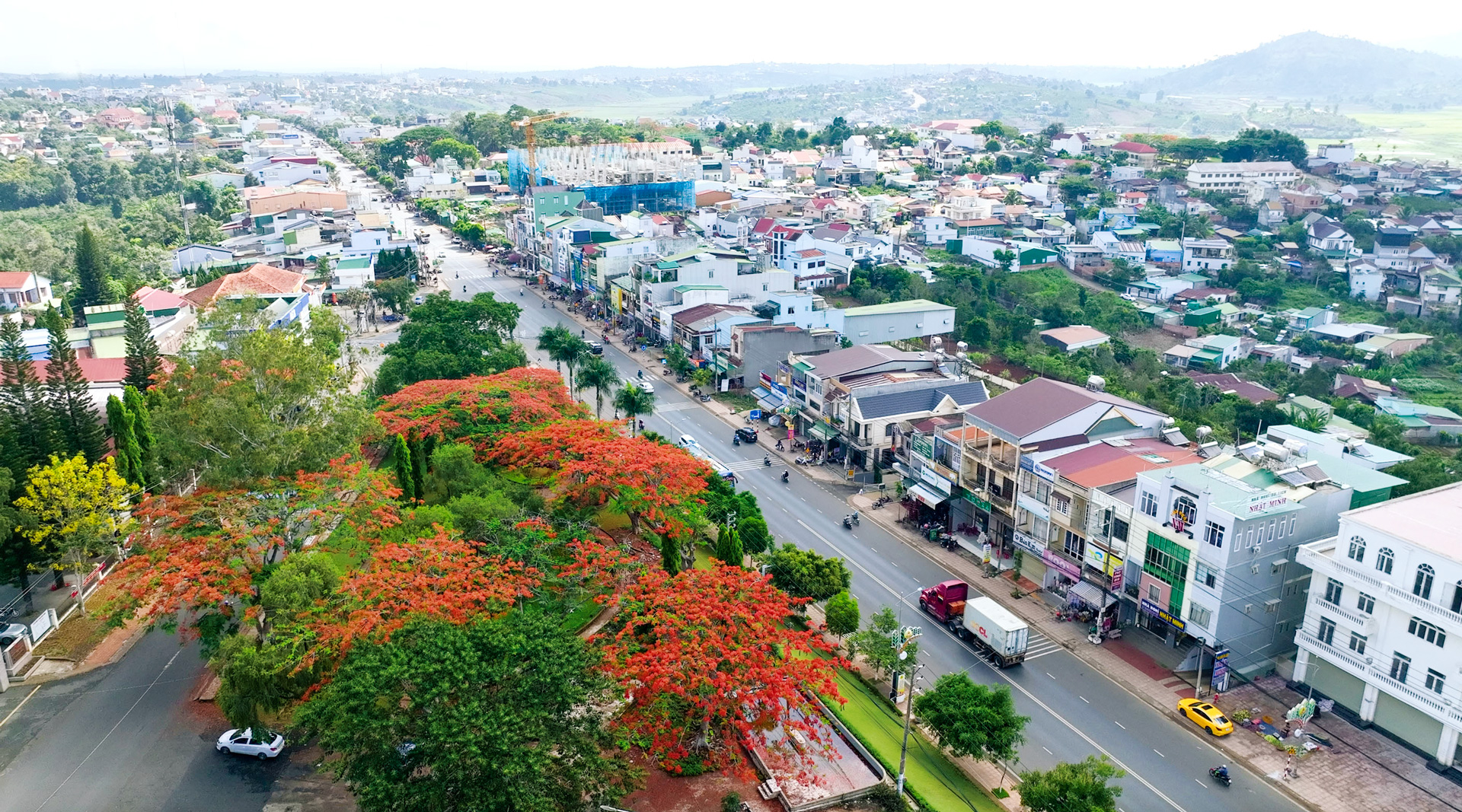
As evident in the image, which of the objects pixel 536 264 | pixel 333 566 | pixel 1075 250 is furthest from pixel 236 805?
pixel 1075 250

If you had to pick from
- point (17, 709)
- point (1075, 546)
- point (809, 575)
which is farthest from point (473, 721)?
point (1075, 546)

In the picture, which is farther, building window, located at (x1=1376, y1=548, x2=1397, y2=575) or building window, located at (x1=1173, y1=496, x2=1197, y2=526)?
building window, located at (x1=1173, y1=496, x2=1197, y2=526)

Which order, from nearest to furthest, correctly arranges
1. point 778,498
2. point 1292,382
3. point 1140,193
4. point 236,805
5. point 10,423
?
point 236,805
point 10,423
point 778,498
point 1292,382
point 1140,193

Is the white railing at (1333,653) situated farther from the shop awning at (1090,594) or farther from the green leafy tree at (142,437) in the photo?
the green leafy tree at (142,437)

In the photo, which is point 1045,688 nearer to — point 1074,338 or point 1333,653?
point 1333,653

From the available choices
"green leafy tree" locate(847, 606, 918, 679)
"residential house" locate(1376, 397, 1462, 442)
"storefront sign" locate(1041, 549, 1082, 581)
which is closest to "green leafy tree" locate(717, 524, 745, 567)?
"green leafy tree" locate(847, 606, 918, 679)

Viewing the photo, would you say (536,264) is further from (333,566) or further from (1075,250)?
(333,566)

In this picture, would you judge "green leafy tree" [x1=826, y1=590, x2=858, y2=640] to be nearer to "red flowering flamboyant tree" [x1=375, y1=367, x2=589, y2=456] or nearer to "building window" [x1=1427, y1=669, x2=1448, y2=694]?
"red flowering flamboyant tree" [x1=375, y1=367, x2=589, y2=456]
